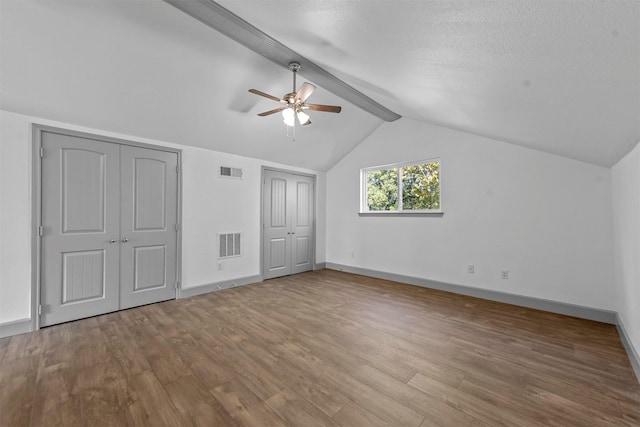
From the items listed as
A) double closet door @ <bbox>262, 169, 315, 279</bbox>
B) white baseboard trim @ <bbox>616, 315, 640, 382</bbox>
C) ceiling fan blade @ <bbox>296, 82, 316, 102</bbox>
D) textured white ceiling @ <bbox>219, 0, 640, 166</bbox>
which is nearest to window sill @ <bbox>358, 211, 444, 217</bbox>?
double closet door @ <bbox>262, 169, 315, 279</bbox>

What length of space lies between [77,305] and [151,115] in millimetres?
2414

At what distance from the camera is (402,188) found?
4.97 m

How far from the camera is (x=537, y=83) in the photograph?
169cm

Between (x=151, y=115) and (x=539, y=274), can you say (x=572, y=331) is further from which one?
(x=151, y=115)

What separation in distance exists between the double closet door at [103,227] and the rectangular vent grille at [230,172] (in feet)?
2.40

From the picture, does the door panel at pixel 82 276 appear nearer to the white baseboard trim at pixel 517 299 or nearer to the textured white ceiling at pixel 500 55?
the textured white ceiling at pixel 500 55

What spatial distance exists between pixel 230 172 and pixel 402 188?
10.3 feet

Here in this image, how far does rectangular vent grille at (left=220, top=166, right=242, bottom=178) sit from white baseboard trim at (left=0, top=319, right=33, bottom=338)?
2.82 meters

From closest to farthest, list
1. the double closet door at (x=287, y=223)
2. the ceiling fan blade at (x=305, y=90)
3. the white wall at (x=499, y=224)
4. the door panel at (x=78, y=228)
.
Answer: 1. the ceiling fan blade at (x=305, y=90)
2. the door panel at (x=78, y=228)
3. the white wall at (x=499, y=224)
4. the double closet door at (x=287, y=223)

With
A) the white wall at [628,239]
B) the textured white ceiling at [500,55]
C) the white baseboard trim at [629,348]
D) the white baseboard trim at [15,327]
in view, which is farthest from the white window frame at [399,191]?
the white baseboard trim at [15,327]

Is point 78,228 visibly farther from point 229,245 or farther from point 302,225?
point 302,225

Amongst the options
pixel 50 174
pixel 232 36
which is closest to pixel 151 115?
pixel 50 174

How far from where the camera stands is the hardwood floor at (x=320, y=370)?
162cm

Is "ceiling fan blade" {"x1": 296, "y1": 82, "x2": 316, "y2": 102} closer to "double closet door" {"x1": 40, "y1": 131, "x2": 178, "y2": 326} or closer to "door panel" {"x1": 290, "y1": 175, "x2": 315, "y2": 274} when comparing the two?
"double closet door" {"x1": 40, "y1": 131, "x2": 178, "y2": 326}
